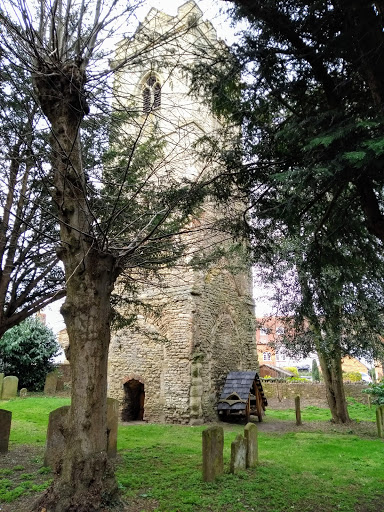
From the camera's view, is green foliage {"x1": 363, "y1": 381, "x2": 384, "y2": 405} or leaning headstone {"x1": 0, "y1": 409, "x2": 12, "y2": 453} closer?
leaning headstone {"x1": 0, "y1": 409, "x2": 12, "y2": 453}

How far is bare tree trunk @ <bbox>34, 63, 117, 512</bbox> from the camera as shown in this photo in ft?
13.1

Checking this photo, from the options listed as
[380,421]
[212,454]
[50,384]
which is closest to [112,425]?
[212,454]

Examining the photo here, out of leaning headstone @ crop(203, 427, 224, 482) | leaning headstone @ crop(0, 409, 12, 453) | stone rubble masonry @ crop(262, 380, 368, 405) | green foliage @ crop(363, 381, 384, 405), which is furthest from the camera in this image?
stone rubble masonry @ crop(262, 380, 368, 405)

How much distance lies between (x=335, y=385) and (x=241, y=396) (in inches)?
124

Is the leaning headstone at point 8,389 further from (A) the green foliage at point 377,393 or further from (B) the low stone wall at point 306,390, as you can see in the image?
(A) the green foliage at point 377,393

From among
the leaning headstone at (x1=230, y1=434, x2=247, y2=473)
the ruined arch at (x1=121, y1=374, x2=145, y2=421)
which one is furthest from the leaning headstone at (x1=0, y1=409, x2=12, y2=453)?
the ruined arch at (x1=121, y1=374, x2=145, y2=421)

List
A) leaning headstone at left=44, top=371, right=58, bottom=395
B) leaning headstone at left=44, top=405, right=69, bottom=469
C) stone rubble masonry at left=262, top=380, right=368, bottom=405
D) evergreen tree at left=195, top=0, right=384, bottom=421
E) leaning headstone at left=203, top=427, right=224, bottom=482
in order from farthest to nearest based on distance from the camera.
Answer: leaning headstone at left=44, top=371, right=58, bottom=395
stone rubble masonry at left=262, top=380, right=368, bottom=405
leaning headstone at left=44, top=405, right=69, bottom=469
leaning headstone at left=203, top=427, right=224, bottom=482
evergreen tree at left=195, top=0, right=384, bottom=421

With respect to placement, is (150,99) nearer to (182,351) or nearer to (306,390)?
(182,351)

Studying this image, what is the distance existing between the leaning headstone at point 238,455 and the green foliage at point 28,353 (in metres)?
15.4

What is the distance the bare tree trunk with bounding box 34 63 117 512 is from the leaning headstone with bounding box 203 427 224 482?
1895 mm

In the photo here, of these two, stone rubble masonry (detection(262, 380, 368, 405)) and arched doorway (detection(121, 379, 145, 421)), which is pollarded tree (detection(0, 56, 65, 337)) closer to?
arched doorway (detection(121, 379, 145, 421))

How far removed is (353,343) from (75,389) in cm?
870

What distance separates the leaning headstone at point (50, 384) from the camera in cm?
1905

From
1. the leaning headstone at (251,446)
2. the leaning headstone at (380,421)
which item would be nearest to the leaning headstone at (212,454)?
the leaning headstone at (251,446)
